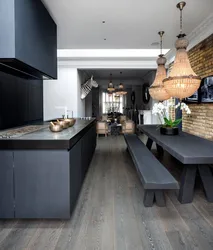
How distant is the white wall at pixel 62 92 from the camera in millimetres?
7590

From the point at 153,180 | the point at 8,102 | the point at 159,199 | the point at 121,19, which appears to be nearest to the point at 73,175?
the point at 153,180

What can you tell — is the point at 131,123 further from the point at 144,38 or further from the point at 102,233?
the point at 102,233

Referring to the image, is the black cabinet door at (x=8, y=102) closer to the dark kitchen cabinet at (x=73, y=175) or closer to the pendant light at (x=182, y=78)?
the dark kitchen cabinet at (x=73, y=175)

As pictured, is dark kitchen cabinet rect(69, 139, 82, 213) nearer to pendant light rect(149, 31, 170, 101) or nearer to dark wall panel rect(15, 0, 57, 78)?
dark wall panel rect(15, 0, 57, 78)

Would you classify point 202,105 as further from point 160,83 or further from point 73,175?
point 73,175

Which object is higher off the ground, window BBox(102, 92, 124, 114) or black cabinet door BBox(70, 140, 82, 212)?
window BBox(102, 92, 124, 114)

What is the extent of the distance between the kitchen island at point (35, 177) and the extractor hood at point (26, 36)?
0.95 meters

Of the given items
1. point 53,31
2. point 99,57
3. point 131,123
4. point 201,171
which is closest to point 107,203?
point 201,171

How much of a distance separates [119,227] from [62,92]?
6086 mm

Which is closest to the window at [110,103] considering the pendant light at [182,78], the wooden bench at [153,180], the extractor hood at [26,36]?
the extractor hood at [26,36]

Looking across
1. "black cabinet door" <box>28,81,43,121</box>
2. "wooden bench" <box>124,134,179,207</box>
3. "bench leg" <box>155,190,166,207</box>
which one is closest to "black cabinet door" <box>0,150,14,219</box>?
"wooden bench" <box>124,134,179,207</box>

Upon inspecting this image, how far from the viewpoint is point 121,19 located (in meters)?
4.00

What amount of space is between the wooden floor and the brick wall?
2007 mm

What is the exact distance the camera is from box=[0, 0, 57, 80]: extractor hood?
2.25m
